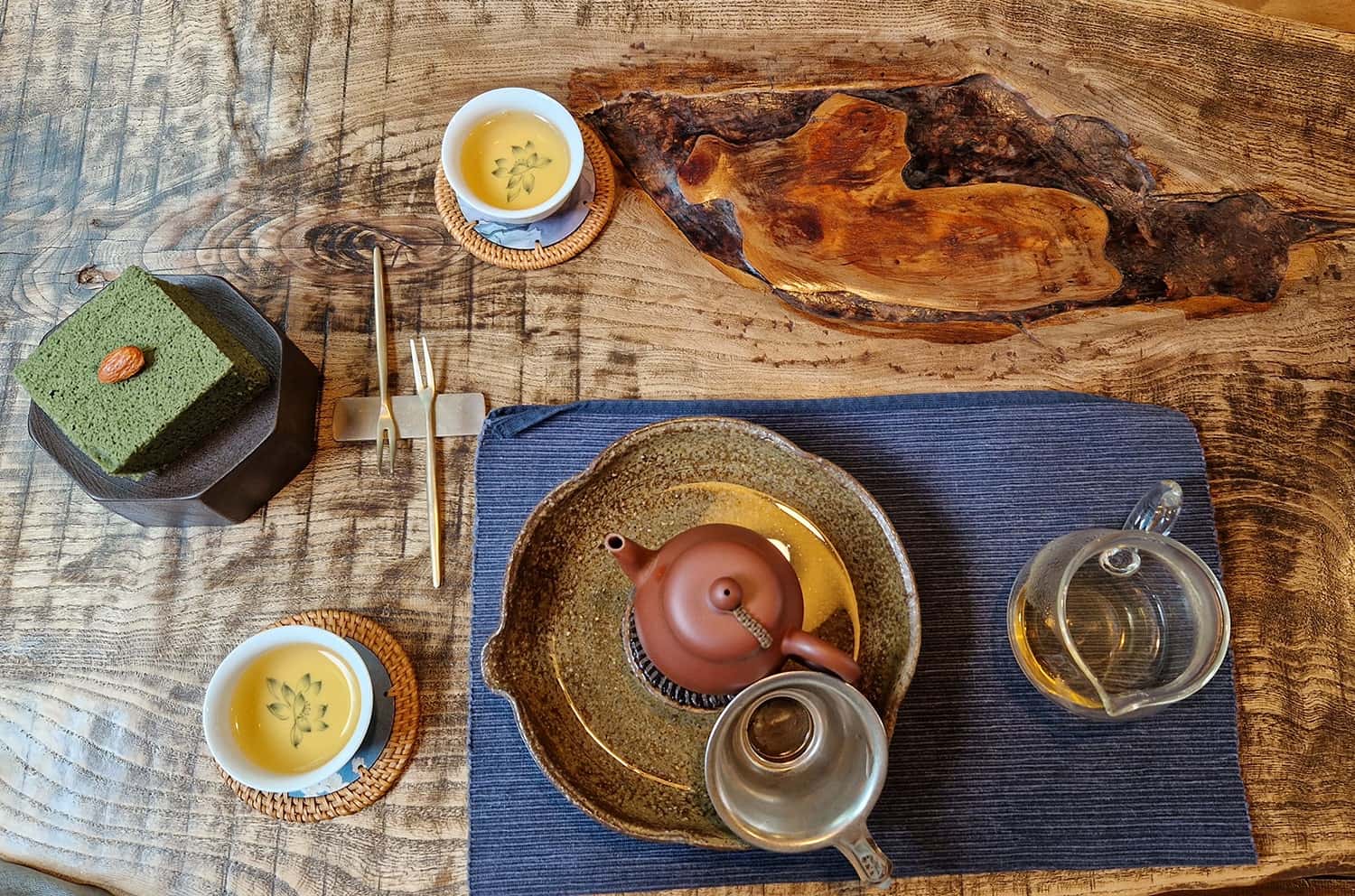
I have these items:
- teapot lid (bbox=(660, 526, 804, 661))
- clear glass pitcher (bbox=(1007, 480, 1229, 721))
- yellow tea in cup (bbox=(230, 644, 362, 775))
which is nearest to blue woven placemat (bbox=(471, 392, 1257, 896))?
clear glass pitcher (bbox=(1007, 480, 1229, 721))

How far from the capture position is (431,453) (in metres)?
1.04

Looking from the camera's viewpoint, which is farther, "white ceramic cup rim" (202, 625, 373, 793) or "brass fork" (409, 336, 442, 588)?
"brass fork" (409, 336, 442, 588)

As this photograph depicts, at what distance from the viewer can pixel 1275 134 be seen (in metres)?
1.16

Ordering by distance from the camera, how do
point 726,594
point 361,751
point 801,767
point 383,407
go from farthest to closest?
point 383,407, point 361,751, point 801,767, point 726,594

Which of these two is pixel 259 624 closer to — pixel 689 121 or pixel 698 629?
pixel 698 629

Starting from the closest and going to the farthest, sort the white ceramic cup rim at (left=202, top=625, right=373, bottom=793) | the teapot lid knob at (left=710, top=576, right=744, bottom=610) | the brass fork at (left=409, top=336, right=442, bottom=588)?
1. the teapot lid knob at (left=710, top=576, right=744, bottom=610)
2. the white ceramic cup rim at (left=202, top=625, right=373, bottom=793)
3. the brass fork at (left=409, top=336, right=442, bottom=588)

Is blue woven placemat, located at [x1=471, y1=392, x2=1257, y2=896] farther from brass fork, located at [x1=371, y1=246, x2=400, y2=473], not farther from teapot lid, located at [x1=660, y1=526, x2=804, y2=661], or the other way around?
teapot lid, located at [x1=660, y1=526, x2=804, y2=661]

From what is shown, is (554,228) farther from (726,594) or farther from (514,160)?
(726,594)

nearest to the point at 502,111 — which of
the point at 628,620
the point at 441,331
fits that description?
the point at 441,331

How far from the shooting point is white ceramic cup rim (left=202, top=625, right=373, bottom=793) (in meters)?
0.89

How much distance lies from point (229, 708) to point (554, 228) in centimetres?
66

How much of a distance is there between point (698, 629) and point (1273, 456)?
79 centimetres

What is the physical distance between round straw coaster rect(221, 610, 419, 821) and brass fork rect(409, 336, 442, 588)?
3.6 inches

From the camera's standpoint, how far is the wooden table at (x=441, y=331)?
3.21 feet
